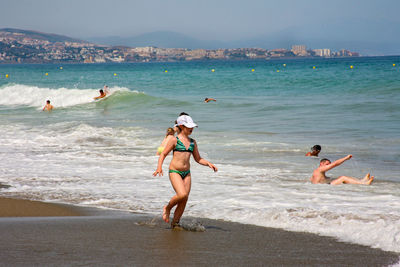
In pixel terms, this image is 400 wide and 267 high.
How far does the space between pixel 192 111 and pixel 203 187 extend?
16780 mm

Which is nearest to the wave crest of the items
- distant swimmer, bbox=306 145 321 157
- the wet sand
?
distant swimmer, bbox=306 145 321 157

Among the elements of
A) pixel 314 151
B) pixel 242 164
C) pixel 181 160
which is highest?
pixel 181 160

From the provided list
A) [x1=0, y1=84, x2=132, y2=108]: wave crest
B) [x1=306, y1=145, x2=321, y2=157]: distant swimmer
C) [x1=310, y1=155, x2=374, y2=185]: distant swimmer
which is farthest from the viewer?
[x1=0, y1=84, x2=132, y2=108]: wave crest

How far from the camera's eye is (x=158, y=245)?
5.42 meters

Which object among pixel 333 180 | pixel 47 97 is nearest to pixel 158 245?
pixel 333 180

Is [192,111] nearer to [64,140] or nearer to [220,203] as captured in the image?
[64,140]

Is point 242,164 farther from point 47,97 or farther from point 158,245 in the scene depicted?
point 47,97

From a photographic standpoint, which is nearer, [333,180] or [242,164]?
[333,180]

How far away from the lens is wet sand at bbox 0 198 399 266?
16.0 feet

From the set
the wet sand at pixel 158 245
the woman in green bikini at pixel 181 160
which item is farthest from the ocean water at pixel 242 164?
the woman in green bikini at pixel 181 160

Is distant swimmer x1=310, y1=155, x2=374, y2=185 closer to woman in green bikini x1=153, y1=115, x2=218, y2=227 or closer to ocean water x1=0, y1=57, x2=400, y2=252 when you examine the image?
ocean water x1=0, y1=57, x2=400, y2=252

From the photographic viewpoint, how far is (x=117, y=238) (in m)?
5.69

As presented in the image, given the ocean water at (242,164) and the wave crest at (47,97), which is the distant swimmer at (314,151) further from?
the wave crest at (47,97)

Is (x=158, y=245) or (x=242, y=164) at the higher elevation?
(x=158, y=245)
